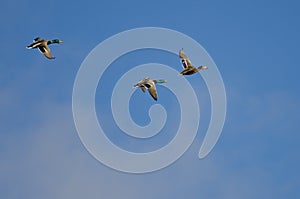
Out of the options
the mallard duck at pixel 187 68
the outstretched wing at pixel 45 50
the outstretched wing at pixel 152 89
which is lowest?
the outstretched wing at pixel 152 89

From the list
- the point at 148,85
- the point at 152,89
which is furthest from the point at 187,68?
the point at 148,85

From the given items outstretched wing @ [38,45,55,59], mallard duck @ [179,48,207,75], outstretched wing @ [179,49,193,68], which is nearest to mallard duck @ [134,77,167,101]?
mallard duck @ [179,48,207,75]

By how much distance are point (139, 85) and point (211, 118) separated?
4.62 metres

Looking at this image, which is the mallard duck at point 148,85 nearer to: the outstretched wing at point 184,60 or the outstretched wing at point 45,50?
the outstretched wing at point 184,60

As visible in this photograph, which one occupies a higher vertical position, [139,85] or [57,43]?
[57,43]

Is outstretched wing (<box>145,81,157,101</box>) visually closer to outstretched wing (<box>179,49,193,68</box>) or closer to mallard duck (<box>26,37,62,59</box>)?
outstretched wing (<box>179,49,193,68</box>)

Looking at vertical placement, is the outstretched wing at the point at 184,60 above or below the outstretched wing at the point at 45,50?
below

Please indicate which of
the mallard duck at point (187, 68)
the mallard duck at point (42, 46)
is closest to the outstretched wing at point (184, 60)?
the mallard duck at point (187, 68)

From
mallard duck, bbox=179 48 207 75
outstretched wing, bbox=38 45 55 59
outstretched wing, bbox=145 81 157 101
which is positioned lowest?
outstretched wing, bbox=145 81 157 101

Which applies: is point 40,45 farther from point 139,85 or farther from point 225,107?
point 225,107

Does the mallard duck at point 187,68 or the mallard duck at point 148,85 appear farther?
the mallard duck at point 148,85

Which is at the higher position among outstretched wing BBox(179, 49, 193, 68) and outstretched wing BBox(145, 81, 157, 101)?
outstretched wing BBox(179, 49, 193, 68)

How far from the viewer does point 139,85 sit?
1811 inches

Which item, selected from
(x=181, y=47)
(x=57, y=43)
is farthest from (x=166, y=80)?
(x=57, y=43)
